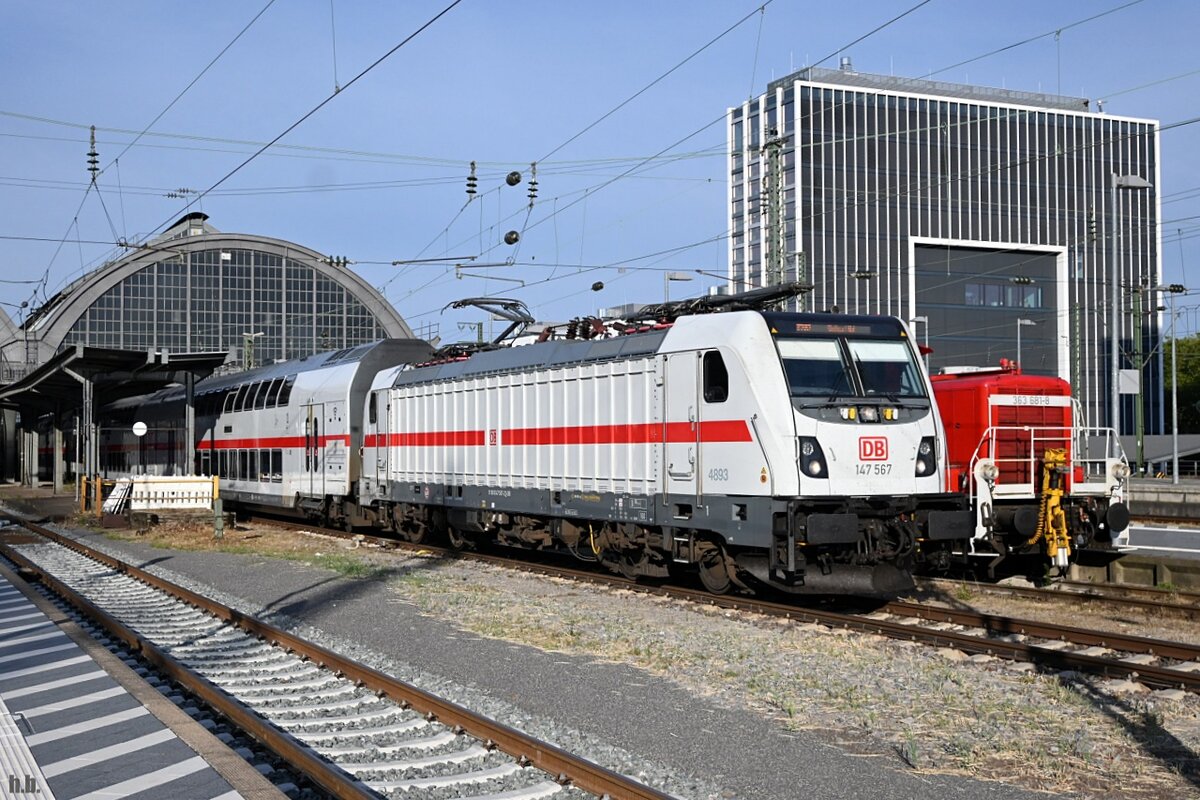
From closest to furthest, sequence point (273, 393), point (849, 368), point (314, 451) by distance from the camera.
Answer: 1. point (849, 368)
2. point (314, 451)
3. point (273, 393)

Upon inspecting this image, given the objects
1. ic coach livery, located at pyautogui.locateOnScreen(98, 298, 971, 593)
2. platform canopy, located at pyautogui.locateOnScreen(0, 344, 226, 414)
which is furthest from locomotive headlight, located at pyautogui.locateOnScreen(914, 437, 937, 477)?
platform canopy, located at pyautogui.locateOnScreen(0, 344, 226, 414)

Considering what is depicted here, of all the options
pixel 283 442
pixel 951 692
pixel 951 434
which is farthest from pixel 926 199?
pixel 951 692

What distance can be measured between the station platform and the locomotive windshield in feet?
25.9

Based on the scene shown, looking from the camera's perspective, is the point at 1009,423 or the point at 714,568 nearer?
the point at 714,568

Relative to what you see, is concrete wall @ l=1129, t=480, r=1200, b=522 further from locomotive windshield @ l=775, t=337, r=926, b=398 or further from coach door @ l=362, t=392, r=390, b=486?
coach door @ l=362, t=392, r=390, b=486

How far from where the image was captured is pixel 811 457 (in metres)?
13.6

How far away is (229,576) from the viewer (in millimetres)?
19703

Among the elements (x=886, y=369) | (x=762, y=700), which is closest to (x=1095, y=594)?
(x=886, y=369)

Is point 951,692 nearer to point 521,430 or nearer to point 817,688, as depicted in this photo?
point 817,688

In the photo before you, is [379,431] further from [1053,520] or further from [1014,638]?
[1014,638]

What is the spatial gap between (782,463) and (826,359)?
5.26 feet

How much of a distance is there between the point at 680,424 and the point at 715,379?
909 millimetres

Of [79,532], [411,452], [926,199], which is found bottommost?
[79,532]

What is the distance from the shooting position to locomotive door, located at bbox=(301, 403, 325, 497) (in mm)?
27922
